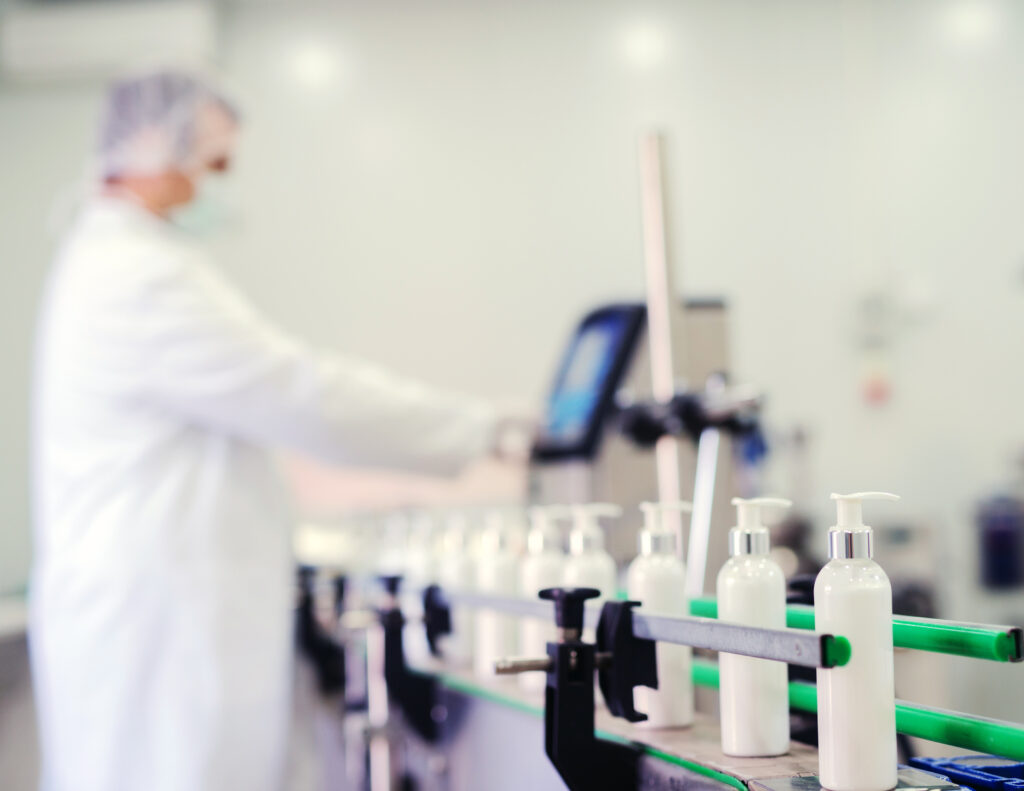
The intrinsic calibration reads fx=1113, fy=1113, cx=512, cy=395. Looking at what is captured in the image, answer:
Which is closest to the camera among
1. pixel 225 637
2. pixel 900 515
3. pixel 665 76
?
pixel 225 637

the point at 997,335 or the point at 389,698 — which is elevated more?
the point at 997,335

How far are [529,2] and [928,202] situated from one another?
1.68 meters

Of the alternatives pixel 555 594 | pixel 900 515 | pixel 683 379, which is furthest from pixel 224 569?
pixel 900 515

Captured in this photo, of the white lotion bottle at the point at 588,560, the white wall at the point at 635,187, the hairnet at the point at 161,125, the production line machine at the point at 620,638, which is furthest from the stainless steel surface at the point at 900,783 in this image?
the white wall at the point at 635,187

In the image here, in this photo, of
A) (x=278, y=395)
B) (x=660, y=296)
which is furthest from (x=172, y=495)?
(x=660, y=296)

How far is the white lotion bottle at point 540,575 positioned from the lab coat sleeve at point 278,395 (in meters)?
0.64

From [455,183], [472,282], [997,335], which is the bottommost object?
[997,335]

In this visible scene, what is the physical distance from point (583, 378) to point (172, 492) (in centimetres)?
70

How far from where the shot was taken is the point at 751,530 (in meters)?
0.86

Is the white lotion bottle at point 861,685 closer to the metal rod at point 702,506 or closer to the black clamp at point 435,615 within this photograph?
the metal rod at point 702,506

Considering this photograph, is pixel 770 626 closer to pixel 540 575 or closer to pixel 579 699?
pixel 579 699

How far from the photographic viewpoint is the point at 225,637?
1.77 meters

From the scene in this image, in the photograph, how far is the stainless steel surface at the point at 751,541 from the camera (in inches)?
33.7

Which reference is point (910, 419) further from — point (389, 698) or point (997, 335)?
point (389, 698)
